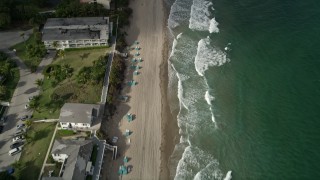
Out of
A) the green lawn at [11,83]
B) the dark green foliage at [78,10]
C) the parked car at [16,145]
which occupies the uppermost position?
the dark green foliage at [78,10]

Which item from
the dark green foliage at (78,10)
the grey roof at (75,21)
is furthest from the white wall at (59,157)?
the dark green foliage at (78,10)

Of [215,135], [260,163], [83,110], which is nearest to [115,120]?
[83,110]

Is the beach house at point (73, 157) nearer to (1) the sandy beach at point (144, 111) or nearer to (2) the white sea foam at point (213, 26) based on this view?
(1) the sandy beach at point (144, 111)

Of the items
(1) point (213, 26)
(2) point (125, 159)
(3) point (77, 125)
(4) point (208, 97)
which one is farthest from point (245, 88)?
(3) point (77, 125)

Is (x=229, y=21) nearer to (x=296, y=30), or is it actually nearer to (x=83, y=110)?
(x=296, y=30)

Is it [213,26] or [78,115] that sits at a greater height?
[213,26]

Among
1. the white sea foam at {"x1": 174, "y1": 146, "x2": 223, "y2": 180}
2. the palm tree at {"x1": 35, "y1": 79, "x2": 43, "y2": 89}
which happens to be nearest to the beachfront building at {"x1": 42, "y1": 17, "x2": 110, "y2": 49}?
the palm tree at {"x1": 35, "y1": 79, "x2": 43, "y2": 89}

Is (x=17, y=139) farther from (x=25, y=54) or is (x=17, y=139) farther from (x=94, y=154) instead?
(x=25, y=54)
